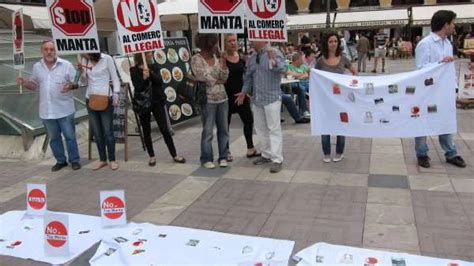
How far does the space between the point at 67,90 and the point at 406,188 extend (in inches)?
173

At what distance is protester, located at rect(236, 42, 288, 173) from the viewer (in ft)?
18.4

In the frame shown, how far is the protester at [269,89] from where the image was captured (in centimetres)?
561

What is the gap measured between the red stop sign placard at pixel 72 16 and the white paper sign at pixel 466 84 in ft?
24.9

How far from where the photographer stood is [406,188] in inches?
199

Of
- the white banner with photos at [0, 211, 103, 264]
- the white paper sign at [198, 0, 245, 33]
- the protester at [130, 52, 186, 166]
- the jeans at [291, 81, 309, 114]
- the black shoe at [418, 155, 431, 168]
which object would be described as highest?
the white paper sign at [198, 0, 245, 33]

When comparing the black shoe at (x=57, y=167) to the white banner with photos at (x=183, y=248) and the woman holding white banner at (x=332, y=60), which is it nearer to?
the white banner with photos at (x=183, y=248)

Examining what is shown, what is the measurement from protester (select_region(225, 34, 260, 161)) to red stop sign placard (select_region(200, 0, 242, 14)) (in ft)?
1.22

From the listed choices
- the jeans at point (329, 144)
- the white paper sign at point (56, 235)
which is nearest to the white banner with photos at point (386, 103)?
the jeans at point (329, 144)

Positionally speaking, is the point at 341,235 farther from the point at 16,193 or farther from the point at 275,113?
the point at 16,193

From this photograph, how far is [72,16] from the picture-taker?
5.87 metres

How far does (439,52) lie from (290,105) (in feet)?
11.5

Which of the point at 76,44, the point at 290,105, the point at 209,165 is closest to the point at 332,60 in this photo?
the point at 209,165

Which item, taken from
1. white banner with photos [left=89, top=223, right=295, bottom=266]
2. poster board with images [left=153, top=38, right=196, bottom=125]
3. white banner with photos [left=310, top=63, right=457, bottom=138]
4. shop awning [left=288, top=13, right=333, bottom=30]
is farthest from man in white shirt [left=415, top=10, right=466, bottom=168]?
shop awning [left=288, top=13, right=333, bottom=30]

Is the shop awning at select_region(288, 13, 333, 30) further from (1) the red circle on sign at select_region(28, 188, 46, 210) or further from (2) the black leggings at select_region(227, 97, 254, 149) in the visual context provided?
(1) the red circle on sign at select_region(28, 188, 46, 210)
